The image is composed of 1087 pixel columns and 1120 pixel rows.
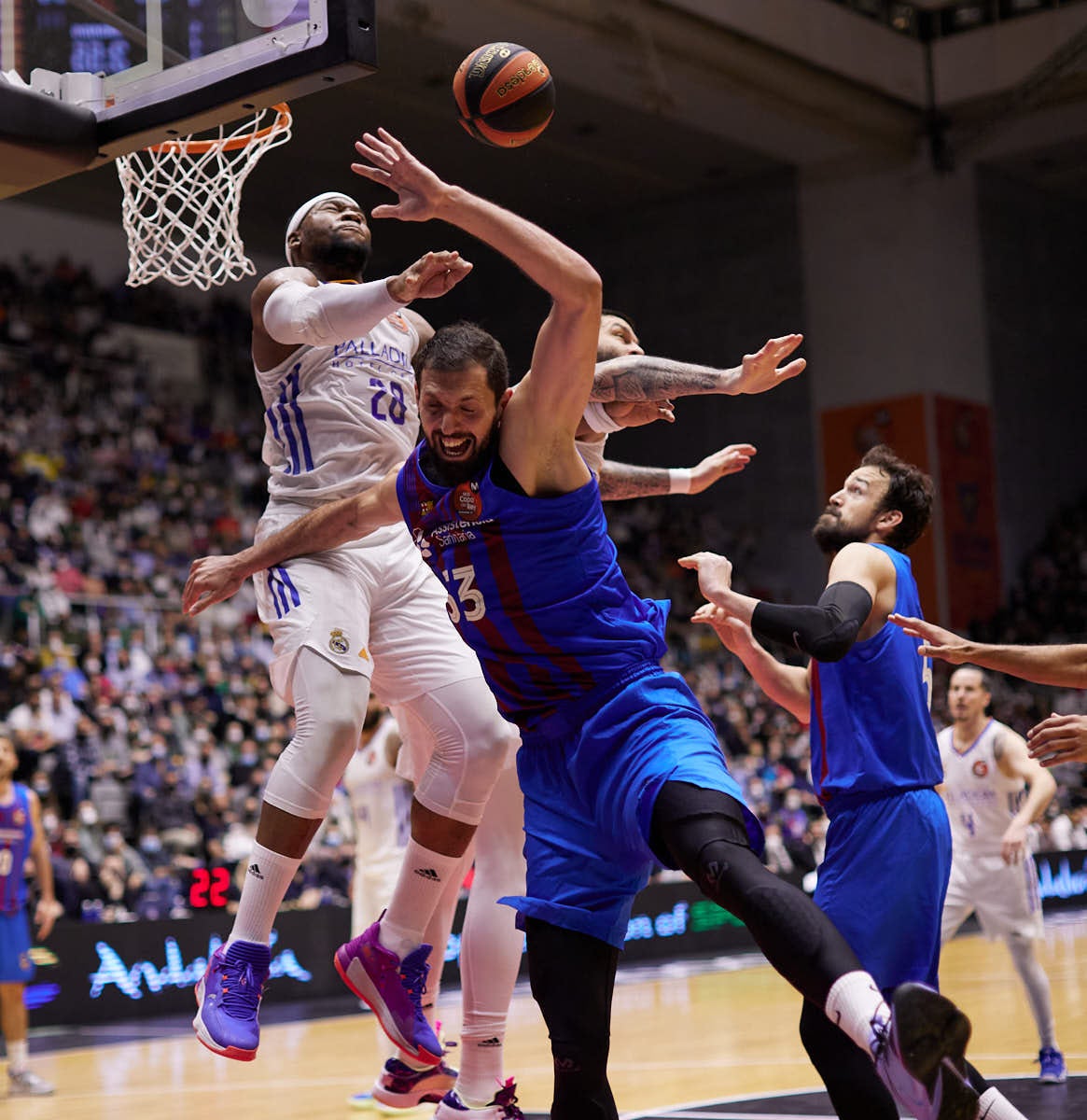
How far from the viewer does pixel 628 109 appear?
22.0 m

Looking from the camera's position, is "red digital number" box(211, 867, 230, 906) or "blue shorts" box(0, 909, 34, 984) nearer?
"blue shorts" box(0, 909, 34, 984)

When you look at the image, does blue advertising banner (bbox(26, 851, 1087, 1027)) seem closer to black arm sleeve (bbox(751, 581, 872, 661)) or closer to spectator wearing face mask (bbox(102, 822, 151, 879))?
spectator wearing face mask (bbox(102, 822, 151, 879))

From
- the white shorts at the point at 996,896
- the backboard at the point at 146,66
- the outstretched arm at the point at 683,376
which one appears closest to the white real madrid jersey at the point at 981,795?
the white shorts at the point at 996,896

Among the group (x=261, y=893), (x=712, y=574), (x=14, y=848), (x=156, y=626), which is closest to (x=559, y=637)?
(x=712, y=574)

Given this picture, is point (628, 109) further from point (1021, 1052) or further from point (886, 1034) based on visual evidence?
point (886, 1034)

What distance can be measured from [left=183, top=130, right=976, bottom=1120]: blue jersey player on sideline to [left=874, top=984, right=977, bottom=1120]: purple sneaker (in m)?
0.55

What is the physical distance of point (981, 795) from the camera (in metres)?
9.72

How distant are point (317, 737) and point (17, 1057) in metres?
5.01

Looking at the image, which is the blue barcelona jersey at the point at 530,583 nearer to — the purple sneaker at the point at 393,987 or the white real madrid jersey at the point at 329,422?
the white real madrid jersey at the point at 329,422

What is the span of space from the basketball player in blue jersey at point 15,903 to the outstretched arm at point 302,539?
4769 millimetres

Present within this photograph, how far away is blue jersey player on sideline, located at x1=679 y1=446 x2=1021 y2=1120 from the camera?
14.3 ft

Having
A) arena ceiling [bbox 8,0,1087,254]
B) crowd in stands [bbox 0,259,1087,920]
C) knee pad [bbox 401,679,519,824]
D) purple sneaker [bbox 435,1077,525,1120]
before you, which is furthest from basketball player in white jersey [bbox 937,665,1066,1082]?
arena ceiling [bbox 8,0,1087,254]

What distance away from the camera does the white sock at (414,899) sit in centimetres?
493

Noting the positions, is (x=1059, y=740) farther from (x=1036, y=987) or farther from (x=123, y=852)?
(x=123, y=852)
